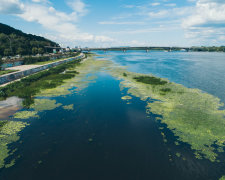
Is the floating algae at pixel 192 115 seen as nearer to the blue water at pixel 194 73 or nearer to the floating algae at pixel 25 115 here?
the blue water at pixel 194 73

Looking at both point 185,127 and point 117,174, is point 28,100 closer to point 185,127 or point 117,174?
point 117,174

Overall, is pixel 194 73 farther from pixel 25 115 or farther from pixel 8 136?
pixel 8 136

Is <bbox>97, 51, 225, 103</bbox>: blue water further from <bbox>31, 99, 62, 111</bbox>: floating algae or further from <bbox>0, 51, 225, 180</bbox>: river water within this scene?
<bbox>31, 99, 62, 111</bbox>: floating algae

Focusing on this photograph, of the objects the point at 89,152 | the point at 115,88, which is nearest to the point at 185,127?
the point at 89,152

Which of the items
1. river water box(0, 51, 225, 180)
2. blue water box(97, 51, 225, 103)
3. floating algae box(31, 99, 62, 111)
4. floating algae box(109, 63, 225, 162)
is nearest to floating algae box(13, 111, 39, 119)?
river water box(0, 51, 225, 180)

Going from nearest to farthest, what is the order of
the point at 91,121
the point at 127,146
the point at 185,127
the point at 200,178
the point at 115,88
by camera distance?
1. the point at 200,178
2. the point at 127,146
3. the point at 185,127
4. the point at 91,121
5. the point at 115,88

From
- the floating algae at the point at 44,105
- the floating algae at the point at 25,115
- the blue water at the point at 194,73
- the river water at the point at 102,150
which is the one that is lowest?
the river water at the point at 102,150

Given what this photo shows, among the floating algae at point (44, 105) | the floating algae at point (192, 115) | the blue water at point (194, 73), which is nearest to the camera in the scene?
the floating algae at point (192, 115)

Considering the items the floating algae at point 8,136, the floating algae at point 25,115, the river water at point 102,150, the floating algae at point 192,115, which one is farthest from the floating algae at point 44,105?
the floating algae at point 192,115
